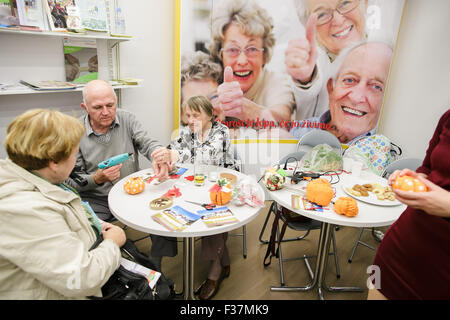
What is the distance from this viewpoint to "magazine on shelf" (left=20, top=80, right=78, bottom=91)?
2186mm

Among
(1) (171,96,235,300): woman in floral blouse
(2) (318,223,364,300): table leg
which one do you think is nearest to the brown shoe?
(1) (171,96,235,300): woman in floral blouse

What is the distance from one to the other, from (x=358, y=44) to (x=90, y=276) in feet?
12.1

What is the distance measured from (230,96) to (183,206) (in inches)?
73.7

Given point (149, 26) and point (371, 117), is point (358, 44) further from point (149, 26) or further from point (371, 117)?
point (149, 26)

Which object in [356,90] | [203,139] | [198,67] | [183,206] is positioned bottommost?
[183,206]

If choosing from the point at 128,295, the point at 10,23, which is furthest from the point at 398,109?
the point at 10,23

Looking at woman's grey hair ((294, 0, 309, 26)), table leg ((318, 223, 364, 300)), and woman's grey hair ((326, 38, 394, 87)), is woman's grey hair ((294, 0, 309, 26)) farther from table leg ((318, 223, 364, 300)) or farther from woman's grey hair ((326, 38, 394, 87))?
table leg ((318, 223, 364, 300))

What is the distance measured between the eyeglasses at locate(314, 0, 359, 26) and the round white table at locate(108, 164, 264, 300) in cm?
226

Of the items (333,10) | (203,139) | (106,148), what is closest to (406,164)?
(203,139)

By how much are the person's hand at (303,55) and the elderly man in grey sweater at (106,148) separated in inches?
75.5

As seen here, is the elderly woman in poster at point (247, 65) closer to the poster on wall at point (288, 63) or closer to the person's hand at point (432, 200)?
the poster on wall at point (288, 63)

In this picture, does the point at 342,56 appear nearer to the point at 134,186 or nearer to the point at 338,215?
the point at 338,215

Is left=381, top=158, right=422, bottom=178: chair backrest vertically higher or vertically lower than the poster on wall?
lower

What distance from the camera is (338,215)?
1672 millimetres
